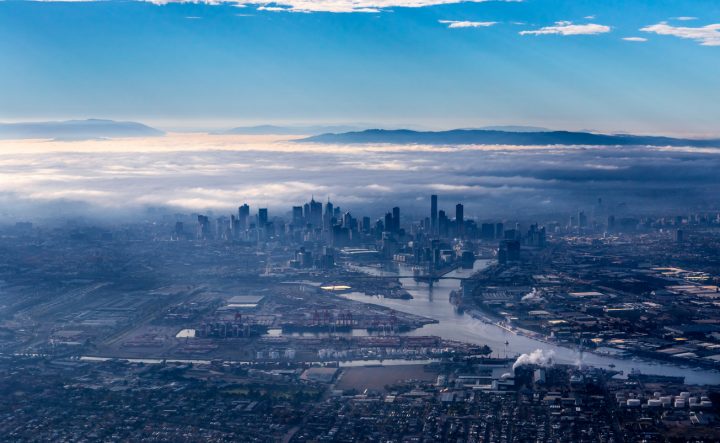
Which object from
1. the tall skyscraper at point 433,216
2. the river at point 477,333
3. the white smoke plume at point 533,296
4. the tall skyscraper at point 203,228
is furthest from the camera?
the tall skyscraper at point 433,216

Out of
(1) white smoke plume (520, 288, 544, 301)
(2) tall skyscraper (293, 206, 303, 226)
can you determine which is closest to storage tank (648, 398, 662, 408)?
(1) white smoke plume (520, 288, 544, 301)

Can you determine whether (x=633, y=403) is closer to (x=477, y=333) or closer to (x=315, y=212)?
(x=477, y=333)

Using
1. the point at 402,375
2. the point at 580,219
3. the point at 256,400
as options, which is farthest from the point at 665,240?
the point at 256,400

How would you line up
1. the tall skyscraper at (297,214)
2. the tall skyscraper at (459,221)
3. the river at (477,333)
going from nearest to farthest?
the river at (477,333) → the tall skyscraper at (459,221) → the tall skyscraper at (297,214)

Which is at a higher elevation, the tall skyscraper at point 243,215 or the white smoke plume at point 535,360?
the tall skyscraper at point 243,215

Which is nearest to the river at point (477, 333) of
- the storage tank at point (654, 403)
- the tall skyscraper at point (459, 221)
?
the storage tank at point (654, 403)

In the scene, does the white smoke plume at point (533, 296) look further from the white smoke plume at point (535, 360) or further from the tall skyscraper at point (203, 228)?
the tall skyscraper at point (203, 228)

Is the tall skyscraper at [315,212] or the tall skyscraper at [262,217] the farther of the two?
the tall skyscraper at [315,212]

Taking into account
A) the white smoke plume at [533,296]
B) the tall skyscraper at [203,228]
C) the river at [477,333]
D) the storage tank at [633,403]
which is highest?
the tall skyscraper at [203,228]

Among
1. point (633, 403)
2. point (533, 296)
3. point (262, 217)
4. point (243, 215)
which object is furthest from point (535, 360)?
point (243, 215)
